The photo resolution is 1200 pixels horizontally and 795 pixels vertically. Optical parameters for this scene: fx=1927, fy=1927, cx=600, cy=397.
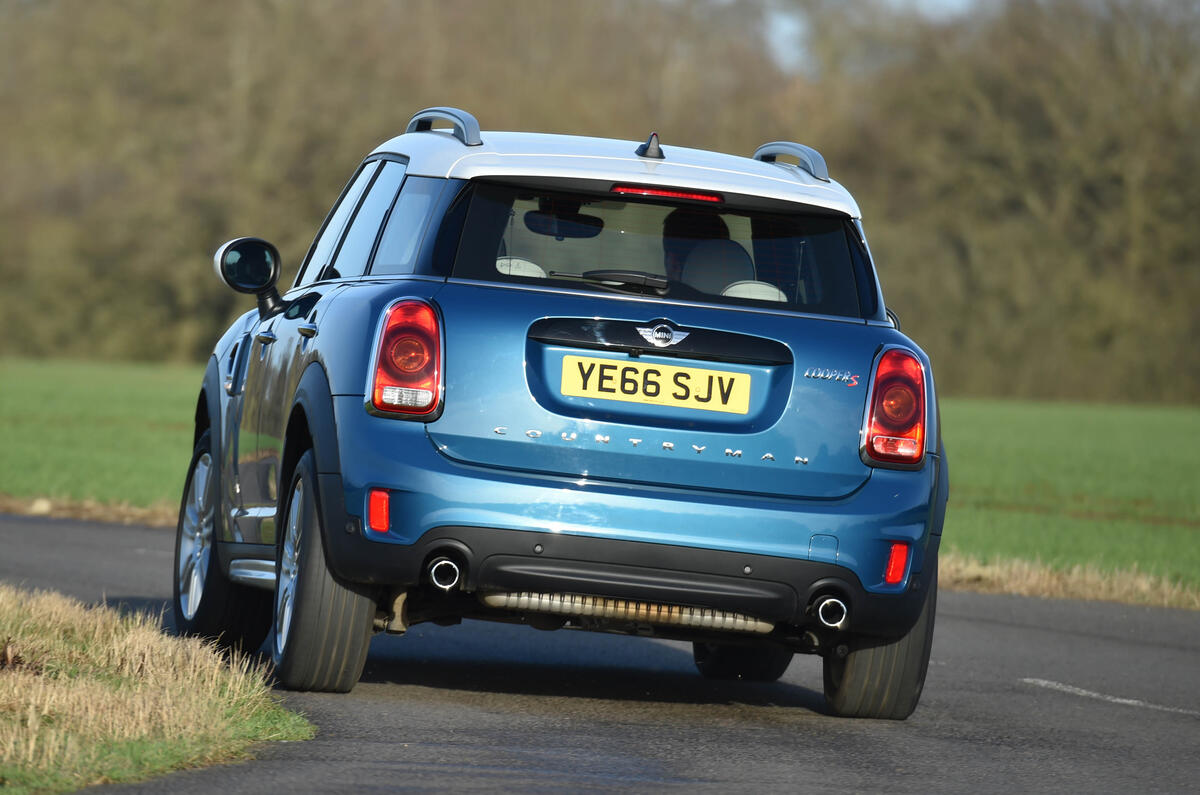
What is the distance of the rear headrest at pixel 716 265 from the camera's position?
6.34 meters

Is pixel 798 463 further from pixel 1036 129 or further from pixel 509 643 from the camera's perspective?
pixel 1036 129

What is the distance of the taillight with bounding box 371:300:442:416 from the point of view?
594 cm

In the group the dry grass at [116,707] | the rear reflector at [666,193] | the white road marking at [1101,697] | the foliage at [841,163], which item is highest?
the foliage at [841,163]

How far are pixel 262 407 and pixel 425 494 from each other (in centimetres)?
165

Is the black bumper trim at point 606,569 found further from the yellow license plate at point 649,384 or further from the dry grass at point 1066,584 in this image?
the dry grass at point 1066,584

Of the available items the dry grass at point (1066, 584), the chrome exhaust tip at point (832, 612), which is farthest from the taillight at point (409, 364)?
the dry grass at point (1066, 584)

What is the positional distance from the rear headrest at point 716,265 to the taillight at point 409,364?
91cm

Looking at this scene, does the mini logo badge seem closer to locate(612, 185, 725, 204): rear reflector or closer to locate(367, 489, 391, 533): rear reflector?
locate(612, 185, 725, 204): rear reflector

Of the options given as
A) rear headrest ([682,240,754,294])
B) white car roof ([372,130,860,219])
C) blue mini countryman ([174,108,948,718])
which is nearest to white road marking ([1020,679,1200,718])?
blue mini countryman ([174,108,948,718])

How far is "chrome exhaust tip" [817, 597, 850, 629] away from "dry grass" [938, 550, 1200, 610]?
7173mm

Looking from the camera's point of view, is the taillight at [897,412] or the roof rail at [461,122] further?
the roof rail at [461,122]

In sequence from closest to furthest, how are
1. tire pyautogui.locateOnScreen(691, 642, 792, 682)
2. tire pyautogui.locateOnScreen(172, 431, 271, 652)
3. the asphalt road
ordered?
the asphalt road, tire pyautogui.locateOnScreen(172, 431, 271, 652), tire pyautogui.locateOnScreen(691, 642, 792, 682)

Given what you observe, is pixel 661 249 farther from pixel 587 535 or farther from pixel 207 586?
pixel 207 586

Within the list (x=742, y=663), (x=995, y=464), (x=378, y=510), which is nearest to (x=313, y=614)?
(x=378, y=510)
